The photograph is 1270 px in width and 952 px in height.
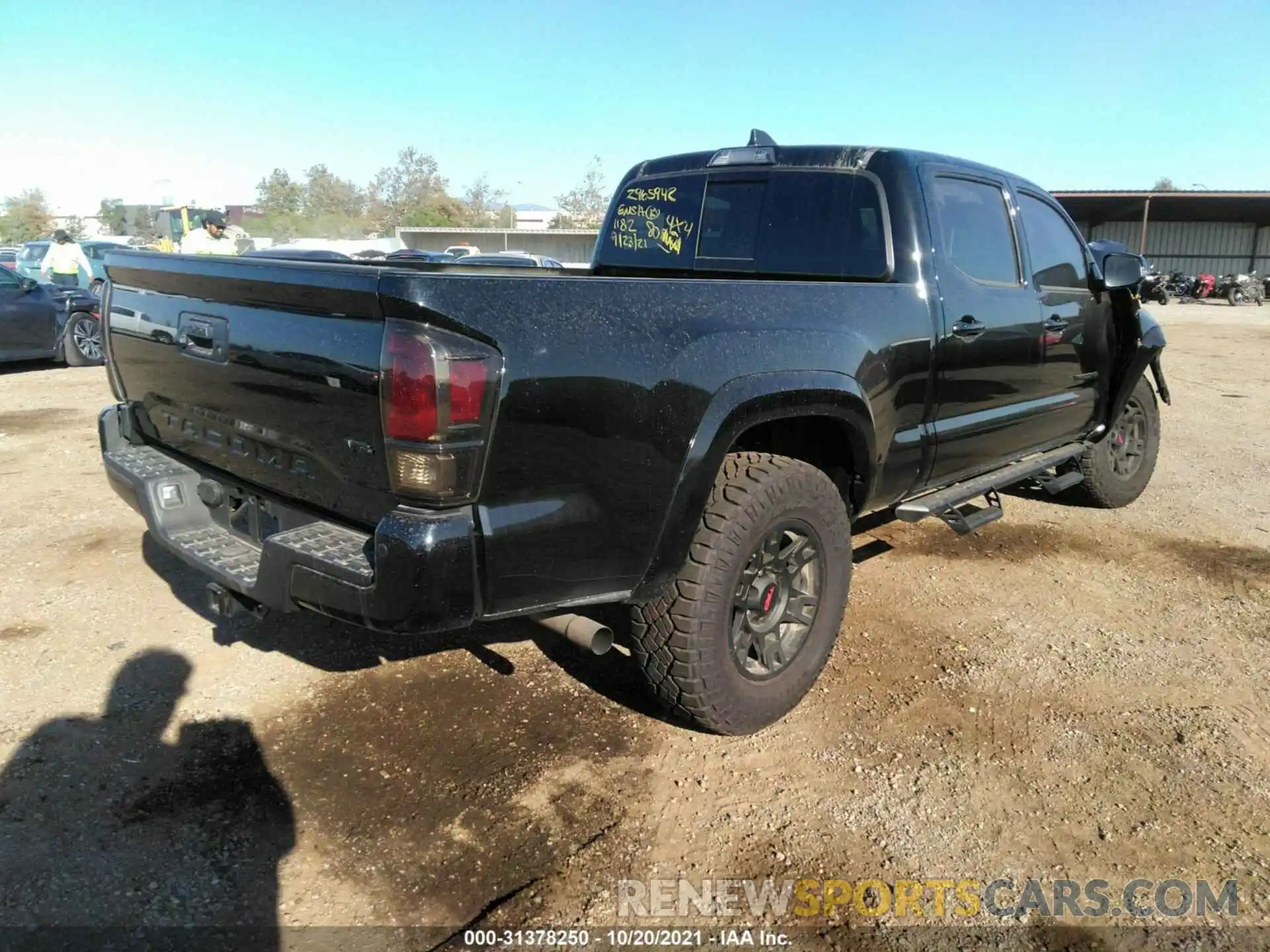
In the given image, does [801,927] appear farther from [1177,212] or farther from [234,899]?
[1177,212]

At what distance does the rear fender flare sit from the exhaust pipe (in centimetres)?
14

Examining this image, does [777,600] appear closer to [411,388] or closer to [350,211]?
[411,388]

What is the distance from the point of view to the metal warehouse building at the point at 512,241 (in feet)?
134

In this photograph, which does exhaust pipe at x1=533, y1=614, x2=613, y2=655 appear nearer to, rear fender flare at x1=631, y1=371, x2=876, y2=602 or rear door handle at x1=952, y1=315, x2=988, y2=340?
rear fender flare at x1=631, y1=371, x2=876, y2=602

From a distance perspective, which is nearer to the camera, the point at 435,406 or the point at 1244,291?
the point at 435,406

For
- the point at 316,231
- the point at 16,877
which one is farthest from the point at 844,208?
the point at 316,231

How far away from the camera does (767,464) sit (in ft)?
9.60

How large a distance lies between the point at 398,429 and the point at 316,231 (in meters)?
61.7

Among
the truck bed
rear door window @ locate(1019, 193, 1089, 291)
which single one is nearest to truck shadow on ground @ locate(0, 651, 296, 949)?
the truck bed

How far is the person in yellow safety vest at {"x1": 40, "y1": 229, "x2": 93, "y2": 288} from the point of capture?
46.1ft

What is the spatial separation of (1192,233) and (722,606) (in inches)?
1750

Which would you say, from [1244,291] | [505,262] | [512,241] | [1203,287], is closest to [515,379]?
[505,262]

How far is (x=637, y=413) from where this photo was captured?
7.95 ft

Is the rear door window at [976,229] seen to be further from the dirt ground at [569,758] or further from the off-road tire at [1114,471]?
the off-road tire at [1114,471]
